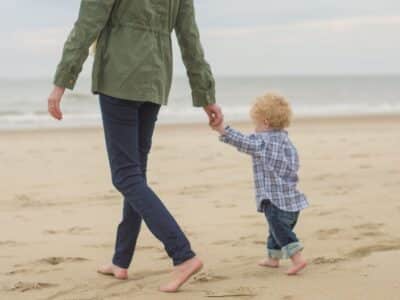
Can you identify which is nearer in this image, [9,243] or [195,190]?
[9,243]

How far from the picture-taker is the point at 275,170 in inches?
151

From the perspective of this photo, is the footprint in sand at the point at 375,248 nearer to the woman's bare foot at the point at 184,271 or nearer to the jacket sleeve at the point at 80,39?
the woman's bare foot at the point at 184,271

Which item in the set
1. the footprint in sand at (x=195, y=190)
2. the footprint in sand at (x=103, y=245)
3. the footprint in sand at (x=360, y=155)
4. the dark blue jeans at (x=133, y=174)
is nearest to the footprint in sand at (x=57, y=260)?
the footprint in sand at (x=103, y=245)

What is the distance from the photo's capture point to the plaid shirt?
3828 mm

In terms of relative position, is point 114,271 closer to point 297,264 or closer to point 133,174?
point 133,174

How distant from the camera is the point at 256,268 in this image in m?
4.02

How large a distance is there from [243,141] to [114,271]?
3.06ft

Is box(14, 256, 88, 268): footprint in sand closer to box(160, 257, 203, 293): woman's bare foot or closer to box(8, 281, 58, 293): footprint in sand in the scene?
box(8, 281, 58, 293): footprint in sand

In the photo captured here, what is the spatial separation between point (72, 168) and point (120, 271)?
497cm

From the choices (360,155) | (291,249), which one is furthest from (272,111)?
(360,155)

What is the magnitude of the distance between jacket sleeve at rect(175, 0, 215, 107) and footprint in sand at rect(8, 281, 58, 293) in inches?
44.9

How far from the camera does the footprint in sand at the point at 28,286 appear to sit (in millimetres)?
3650

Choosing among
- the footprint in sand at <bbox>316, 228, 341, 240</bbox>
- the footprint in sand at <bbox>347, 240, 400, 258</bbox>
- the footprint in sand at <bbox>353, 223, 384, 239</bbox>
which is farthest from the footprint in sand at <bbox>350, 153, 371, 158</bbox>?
the footprint in sand at <bbox>347, 240, 400, 258</bbox>

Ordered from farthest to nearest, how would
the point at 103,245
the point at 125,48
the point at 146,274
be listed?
the point at 103,245, the point at 146,274, the point at 125,48
